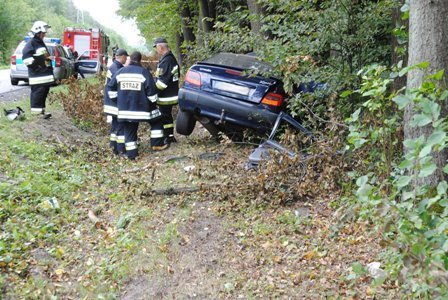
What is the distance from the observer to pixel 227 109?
24.6ft

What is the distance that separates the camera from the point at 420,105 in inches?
103

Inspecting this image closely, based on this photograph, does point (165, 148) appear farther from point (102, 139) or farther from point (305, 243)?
point (305, 243)

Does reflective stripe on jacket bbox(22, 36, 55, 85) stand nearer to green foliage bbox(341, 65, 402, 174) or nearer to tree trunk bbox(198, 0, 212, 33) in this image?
tree trunk bbox(198, 0, 212, 33)

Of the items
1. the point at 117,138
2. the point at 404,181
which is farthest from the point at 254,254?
the point at 117,138

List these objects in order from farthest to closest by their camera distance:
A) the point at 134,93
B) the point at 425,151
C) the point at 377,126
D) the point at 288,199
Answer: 1. the point at 134,93
2. the point at 288,199
3. the point at 377,126
4. the point at 425,151

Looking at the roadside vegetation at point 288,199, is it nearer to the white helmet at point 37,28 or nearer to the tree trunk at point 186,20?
the white helmet at point 37,28

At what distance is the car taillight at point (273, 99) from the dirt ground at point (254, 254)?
6.25ft

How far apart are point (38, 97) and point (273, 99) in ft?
16.6

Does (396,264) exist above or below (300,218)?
above

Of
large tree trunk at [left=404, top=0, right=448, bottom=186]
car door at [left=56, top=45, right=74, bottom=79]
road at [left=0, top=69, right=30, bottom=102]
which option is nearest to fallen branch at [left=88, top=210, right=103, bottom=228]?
large tree trunk at [left=404, top=0, right=448, bottom=186]

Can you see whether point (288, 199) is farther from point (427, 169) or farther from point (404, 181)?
point (427, 169)

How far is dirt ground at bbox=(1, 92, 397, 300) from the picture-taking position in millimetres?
3924

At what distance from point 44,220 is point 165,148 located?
3.58 meters

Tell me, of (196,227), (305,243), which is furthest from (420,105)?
(196,227)
